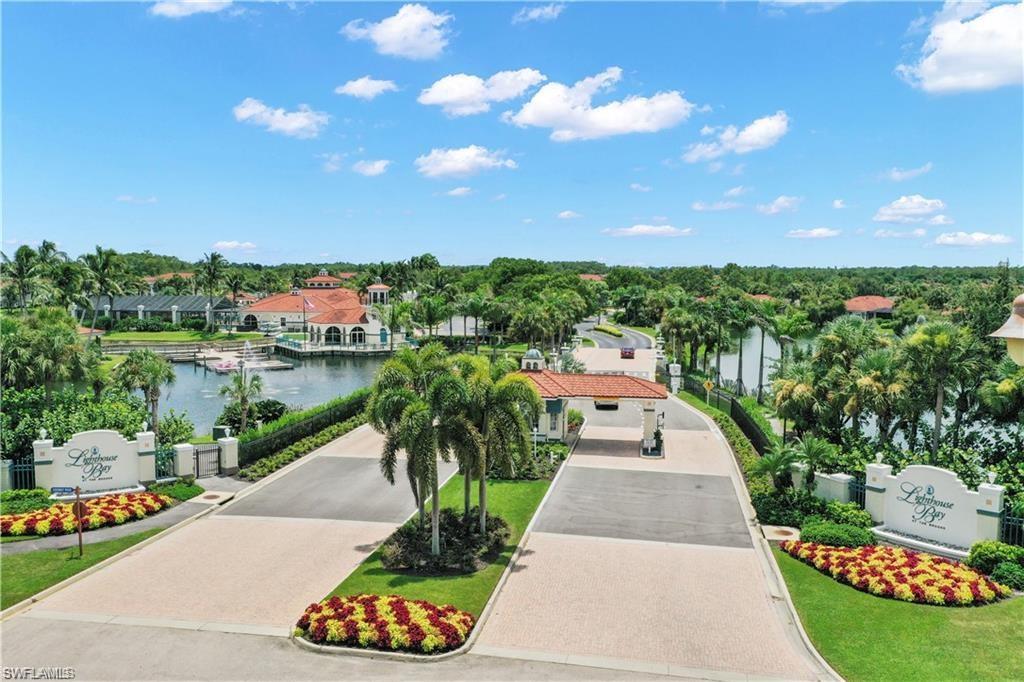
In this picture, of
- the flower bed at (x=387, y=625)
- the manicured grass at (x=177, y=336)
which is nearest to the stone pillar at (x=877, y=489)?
the flower bed at (x=387, y=625)

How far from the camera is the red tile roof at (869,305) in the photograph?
429 feet

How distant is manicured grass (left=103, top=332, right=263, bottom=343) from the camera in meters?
96.0

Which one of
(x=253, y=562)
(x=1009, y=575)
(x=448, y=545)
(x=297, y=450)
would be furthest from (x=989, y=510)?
(x=297, y=450)

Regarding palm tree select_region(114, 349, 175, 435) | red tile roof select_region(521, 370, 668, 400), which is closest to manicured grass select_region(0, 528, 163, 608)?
palm tree select_region(114, 349, 175, 435)

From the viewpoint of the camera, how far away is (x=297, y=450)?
32.6m

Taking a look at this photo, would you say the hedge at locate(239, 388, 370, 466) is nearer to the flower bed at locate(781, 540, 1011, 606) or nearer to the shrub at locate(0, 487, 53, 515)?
the shrub at locate(0, 487, 53, 515)

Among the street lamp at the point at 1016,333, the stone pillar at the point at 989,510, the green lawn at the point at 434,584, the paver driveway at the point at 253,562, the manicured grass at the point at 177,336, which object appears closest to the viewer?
the street lamp at the point at 1016,333

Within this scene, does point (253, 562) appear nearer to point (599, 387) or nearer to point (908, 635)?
point (908, 635)

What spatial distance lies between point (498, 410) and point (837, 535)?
436 inches

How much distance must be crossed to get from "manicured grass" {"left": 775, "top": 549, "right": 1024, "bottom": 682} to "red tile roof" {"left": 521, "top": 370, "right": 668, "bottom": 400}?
15.8m

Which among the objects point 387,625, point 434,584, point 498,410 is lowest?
point 434,584

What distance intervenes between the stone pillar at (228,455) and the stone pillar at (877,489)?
76.3ft

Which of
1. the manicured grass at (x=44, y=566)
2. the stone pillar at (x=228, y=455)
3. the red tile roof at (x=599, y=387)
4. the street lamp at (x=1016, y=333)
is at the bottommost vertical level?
the manicured grass at (x=44, y=566)

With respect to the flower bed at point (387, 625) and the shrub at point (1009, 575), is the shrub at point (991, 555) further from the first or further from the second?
the flower bed at point (387, 625)
